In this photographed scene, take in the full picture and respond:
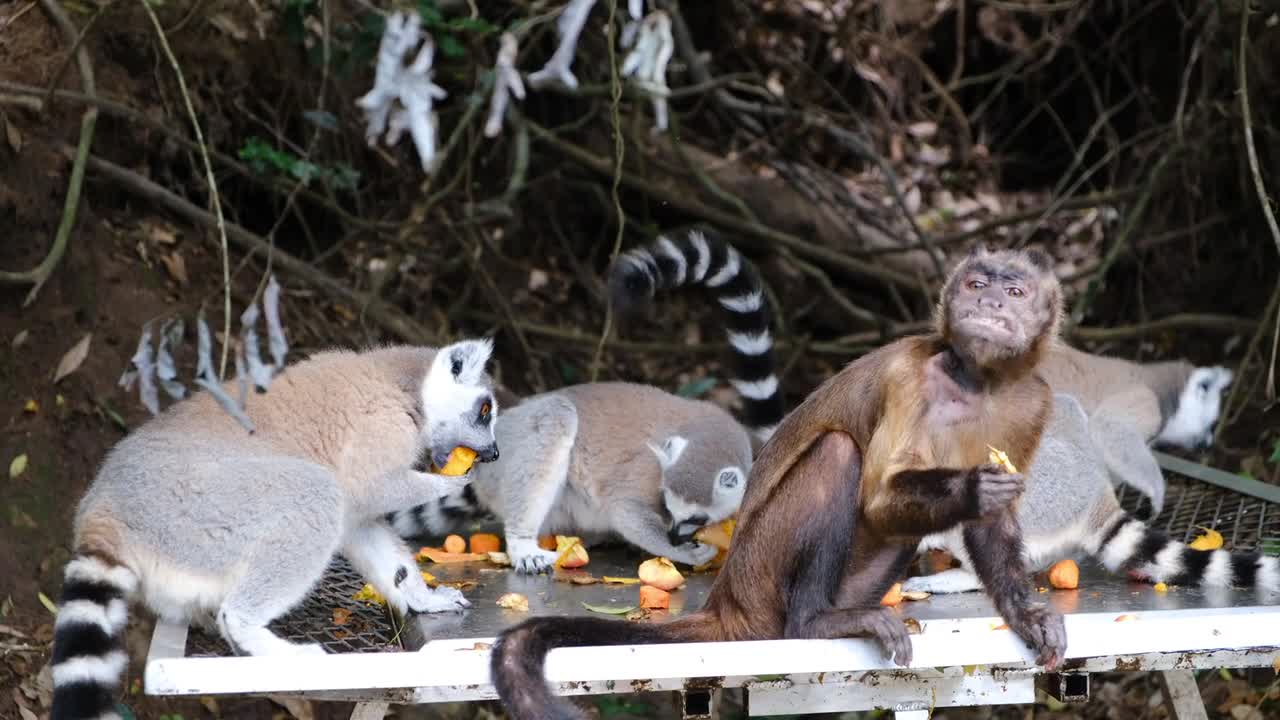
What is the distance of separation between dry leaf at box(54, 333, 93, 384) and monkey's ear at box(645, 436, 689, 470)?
298 cm

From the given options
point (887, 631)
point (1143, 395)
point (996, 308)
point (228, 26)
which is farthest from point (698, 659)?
point (228, 26)

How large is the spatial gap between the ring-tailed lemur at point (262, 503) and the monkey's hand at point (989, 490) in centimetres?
202

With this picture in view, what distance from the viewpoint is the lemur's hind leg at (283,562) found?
14.5ft

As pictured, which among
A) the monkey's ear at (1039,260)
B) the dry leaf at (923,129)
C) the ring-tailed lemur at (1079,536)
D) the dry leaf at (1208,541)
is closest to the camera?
the monkey's ear at (1039,260)

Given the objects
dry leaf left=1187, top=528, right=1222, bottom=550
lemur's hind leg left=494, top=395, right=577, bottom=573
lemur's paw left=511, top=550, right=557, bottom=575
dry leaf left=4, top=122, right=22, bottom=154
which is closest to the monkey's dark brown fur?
lemur's paw left=511, top=550, right=557, bottom=575

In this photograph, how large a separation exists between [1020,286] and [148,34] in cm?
549

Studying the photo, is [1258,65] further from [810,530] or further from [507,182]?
[810,530]

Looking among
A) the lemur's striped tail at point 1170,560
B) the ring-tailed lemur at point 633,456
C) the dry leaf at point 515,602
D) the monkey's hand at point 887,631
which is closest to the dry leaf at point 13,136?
the ring-tailed lemur at point 633,456

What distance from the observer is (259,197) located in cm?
869

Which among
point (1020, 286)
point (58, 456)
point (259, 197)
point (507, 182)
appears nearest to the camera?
point (1020, 286)

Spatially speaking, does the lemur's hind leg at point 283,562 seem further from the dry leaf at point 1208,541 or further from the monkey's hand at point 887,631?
the dry leaf at point 1208,541

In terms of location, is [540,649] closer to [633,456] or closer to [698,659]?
[698,659]

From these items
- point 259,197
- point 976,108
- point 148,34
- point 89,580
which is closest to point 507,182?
point 259,197

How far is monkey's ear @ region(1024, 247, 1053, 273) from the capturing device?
4.47m
